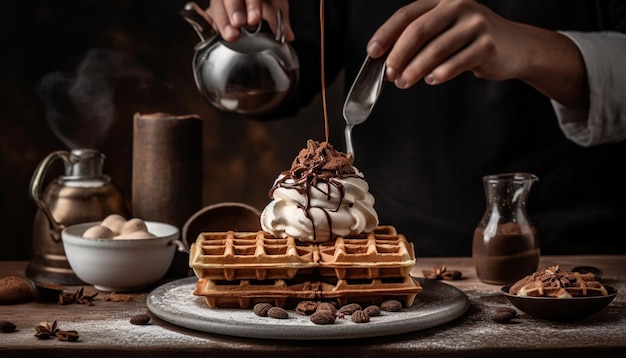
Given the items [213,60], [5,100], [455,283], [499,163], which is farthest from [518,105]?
[5,100]

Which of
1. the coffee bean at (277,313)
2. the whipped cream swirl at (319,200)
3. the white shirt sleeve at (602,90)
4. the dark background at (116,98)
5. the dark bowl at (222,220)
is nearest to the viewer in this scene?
the coffee bean at (277,313)

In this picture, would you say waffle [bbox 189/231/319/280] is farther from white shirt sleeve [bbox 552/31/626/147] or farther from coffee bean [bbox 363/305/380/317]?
white shirt sleeve [bbox 552/31/626/147]

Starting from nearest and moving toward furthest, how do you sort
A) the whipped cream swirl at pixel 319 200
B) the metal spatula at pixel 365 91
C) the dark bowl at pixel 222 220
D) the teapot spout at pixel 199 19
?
the whipped cream swirl at pixel 319 200, the metal spatula at pixel 365 91, the teapot spout at pixel 199 19, the dark bowl at pixel 222 220

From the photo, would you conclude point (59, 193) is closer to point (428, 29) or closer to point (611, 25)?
point (428, 29)

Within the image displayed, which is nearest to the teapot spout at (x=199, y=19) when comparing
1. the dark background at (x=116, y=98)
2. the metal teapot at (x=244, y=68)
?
the metal teapot at (x=244, y=68)

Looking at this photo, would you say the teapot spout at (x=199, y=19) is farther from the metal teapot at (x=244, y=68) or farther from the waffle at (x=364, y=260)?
the waffle at (x=364, y=260)

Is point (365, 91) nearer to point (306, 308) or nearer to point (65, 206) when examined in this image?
point (306, 308)

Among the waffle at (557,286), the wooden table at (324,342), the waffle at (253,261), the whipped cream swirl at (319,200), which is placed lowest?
the wooden table at (324,342)

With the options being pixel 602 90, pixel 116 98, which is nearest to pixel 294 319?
pixel 602 90
